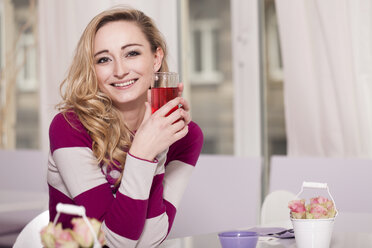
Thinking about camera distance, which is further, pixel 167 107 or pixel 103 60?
pixel 103 60

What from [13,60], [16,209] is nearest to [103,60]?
[16,209]

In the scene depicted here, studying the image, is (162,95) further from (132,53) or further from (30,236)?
(30,236)

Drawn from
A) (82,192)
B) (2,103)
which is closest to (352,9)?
(82,192)

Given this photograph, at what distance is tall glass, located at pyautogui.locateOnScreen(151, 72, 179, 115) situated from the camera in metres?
1.50

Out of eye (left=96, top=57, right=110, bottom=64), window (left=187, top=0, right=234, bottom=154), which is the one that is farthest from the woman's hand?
window (left=187, top=0, right=234, bottom=154)

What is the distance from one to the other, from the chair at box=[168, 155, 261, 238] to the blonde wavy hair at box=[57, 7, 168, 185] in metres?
1.09

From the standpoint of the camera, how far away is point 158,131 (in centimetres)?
149

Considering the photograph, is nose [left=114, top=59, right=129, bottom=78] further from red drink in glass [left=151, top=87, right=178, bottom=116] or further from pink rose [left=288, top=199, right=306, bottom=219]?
pink rose [left=288, top=199, right=306, bottom=219]

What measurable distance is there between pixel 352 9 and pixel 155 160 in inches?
68.8

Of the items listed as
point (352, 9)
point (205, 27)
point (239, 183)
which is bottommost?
point (239, 183)

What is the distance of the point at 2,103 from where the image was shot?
5094 millimetres

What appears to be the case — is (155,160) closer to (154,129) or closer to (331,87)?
(154,129)

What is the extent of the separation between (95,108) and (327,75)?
5.32ft

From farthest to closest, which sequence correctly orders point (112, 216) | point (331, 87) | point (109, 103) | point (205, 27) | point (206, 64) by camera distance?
1. point (206, 64)
2. point (205, 27)
3. point (331, 87)
4. point (109, 103)
5. point (112, 216)
